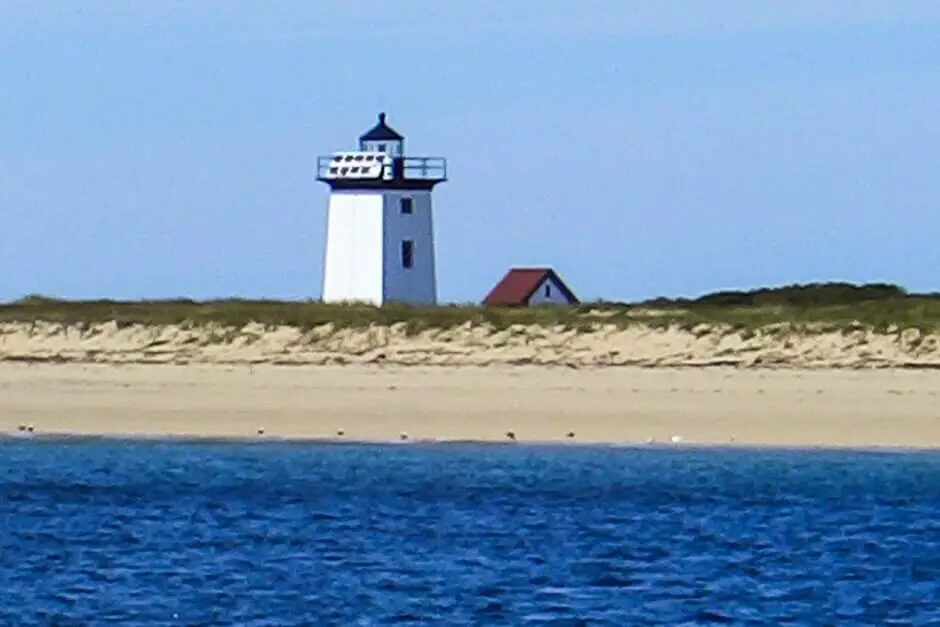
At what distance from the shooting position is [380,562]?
19141 mm

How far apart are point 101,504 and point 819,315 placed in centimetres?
1206

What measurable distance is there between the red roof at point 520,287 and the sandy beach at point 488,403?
9.31 metres

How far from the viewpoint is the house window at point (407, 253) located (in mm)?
41625

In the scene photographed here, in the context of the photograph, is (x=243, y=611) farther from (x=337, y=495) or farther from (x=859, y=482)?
(x=859, y=482)

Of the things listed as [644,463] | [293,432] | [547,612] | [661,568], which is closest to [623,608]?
[547,612]

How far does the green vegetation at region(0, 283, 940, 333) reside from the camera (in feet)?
107

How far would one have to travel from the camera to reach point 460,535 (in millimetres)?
21031

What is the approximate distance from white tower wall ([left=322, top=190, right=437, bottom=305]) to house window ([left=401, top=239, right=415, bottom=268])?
0.05 ft

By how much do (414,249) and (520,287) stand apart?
1.85 metres

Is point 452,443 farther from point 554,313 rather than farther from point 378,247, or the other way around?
point 378,247

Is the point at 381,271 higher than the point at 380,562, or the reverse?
the point at 381,271

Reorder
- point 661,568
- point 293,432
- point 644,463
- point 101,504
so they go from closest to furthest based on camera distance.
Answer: point 661,568 → point 101,504 → point 644,463 → point 293,432

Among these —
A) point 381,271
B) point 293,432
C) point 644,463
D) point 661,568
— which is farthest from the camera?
point 381,271

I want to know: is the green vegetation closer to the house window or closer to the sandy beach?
the sandy beach
